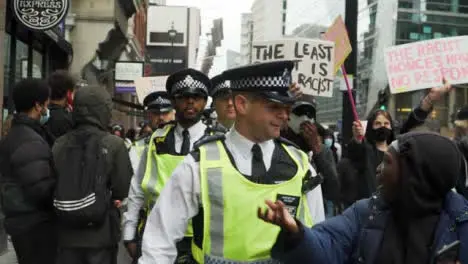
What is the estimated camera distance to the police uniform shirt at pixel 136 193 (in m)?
4.62

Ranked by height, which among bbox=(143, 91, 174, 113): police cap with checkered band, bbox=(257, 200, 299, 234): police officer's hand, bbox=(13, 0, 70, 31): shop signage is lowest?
bbox=(257, 200, 299, 234): police officer's hand

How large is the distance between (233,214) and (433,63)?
486 centimetres

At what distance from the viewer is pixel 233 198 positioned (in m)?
2.93

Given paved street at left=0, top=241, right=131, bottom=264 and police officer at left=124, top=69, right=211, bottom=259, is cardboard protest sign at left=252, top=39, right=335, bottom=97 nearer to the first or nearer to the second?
police officer at left=124, top=69, right=211, bottom=259

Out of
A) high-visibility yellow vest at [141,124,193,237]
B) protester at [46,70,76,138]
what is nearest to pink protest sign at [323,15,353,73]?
protester at [46,70,76,138]

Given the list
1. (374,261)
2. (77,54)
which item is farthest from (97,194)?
(77,54)

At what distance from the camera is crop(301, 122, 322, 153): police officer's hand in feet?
15.4

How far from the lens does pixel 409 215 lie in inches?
91.7

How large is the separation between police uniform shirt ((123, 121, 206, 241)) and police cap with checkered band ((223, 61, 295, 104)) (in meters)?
1.57

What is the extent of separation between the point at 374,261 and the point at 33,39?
11.4 m

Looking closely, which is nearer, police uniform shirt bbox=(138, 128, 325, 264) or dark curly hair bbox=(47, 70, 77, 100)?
police uniform shirt bbox=(138, 128, 325, 264)

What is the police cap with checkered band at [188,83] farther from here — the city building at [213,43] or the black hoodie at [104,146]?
the city building at [213,43]

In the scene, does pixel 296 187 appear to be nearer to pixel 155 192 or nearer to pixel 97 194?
pixel 155 192

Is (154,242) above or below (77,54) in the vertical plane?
below
